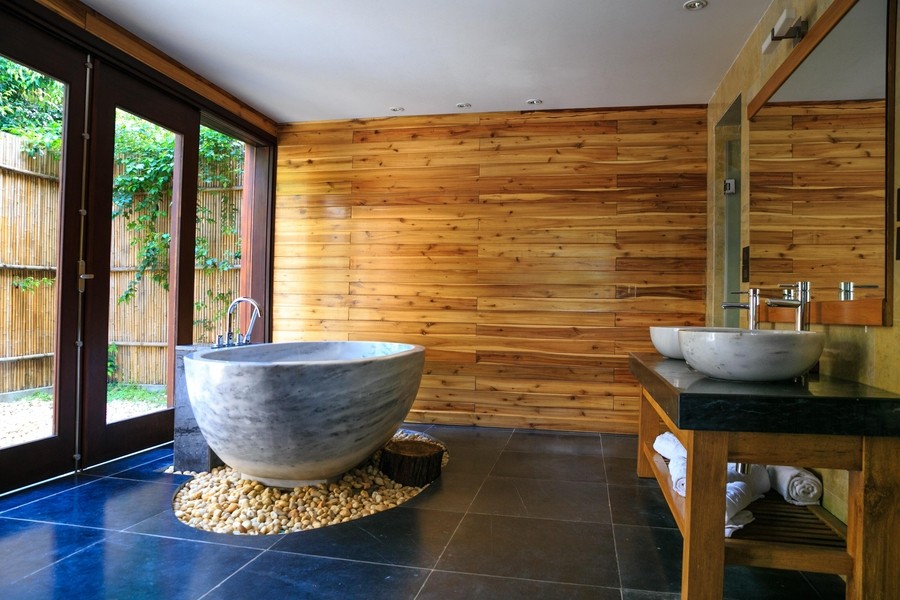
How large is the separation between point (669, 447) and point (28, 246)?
9.82 ft

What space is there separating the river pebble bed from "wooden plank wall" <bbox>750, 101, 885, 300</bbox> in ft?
6.32

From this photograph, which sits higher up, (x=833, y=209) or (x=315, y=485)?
(x=833, y=209)

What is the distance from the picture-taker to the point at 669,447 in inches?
93.0

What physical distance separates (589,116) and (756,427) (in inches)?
119

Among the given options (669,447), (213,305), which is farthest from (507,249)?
(213,305)

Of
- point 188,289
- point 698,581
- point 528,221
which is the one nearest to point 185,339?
point 188,289

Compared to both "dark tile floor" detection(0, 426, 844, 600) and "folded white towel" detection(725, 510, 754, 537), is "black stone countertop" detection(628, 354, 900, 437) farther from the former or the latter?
"dark tile floor" detection(0, 426, 844, 600)

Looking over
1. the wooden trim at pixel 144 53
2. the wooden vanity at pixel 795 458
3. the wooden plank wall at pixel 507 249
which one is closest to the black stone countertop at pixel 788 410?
the wooden vanity at pixel 795 458

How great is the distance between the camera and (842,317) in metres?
1.85

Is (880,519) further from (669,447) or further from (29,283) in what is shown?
(29,283)

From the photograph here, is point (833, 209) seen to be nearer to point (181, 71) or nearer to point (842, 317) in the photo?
point (842, 317)

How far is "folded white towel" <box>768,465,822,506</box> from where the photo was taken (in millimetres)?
2000

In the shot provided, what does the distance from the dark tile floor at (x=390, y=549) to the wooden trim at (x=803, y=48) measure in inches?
74.7

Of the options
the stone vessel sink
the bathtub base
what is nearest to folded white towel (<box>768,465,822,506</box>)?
the stone vessel sink
